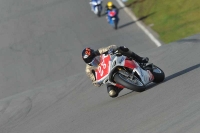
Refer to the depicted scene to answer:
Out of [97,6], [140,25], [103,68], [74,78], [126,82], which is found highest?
[97,6]

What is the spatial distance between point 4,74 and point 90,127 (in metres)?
11.7

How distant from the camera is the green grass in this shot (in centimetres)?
1986

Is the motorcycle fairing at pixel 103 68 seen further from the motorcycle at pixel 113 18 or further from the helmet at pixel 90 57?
the motorcycle at pixel 113 18

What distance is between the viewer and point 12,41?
75.2 ft

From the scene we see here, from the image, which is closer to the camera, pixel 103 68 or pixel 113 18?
pixel 103 68

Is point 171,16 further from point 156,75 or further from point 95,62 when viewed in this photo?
point 95,62

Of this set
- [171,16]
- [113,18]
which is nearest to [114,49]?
[171,16]

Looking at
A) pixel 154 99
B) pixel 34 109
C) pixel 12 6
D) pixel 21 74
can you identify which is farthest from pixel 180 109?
pixel 12 6

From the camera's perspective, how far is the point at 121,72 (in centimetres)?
926

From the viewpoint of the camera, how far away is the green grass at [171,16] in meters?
19.9

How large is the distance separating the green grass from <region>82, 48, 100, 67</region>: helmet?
1036cm

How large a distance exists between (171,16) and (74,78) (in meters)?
8.65

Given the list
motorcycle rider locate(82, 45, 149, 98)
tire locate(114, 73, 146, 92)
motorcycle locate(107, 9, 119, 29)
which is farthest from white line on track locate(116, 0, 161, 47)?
tire locate(114, 73, 146, 92)

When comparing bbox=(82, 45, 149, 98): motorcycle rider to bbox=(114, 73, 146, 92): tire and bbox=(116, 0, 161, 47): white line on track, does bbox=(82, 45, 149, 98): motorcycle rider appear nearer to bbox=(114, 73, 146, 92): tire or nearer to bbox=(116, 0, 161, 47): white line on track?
bbox=(114, 73, 146, 92): tire
